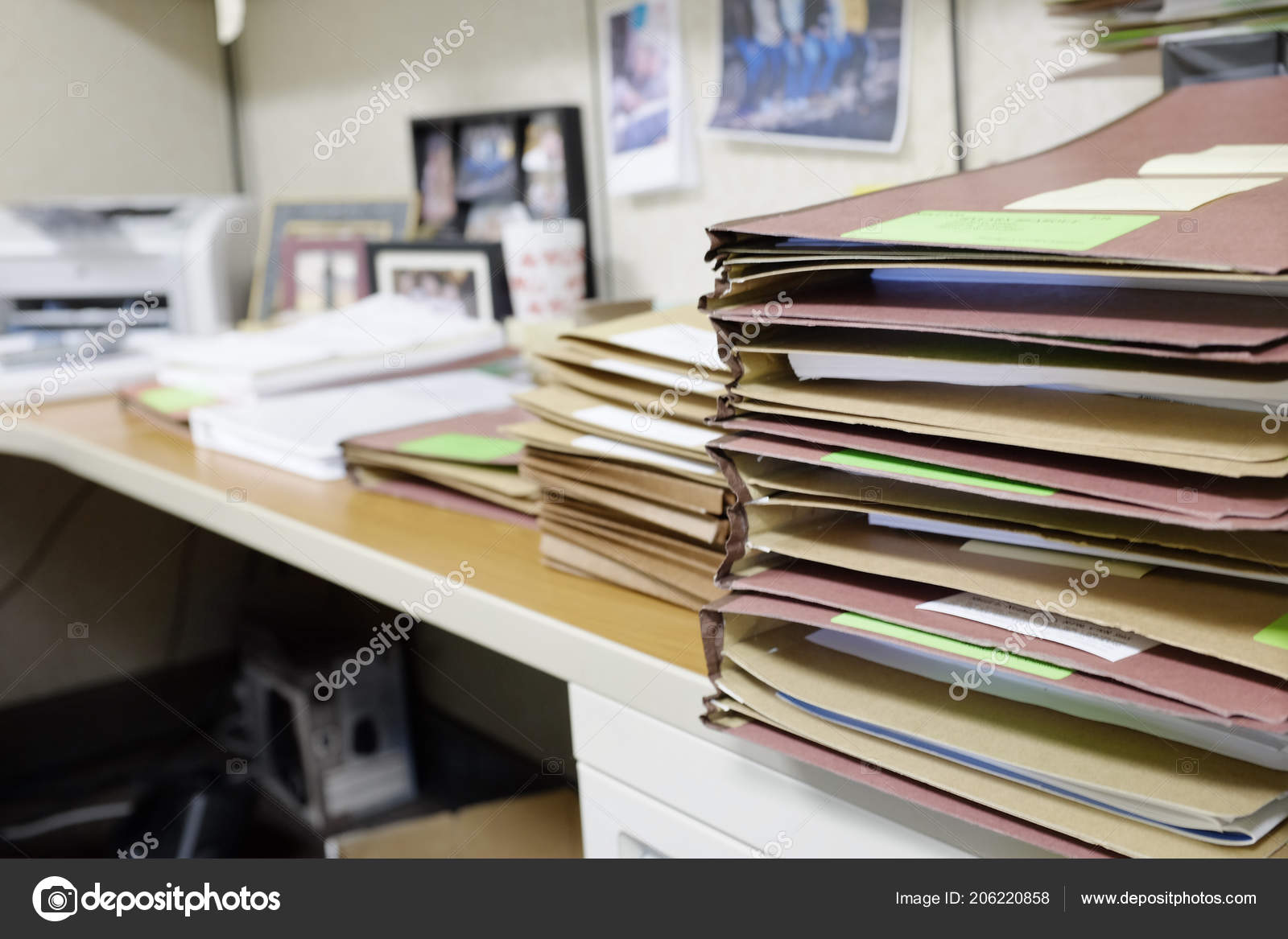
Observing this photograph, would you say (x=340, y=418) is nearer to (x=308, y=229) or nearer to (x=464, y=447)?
(x=464, y=447)

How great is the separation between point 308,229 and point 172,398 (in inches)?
23.3

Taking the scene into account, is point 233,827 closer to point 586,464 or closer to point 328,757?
point 328,757

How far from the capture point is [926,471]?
1.48 ft

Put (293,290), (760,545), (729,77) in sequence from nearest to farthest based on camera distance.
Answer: (760,545) < (729,77) < (293,290)

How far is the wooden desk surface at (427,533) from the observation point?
0.66 m

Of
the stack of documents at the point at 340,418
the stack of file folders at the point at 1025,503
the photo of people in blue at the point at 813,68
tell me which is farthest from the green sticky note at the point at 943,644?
the photo of people in blue at the point at 813,68

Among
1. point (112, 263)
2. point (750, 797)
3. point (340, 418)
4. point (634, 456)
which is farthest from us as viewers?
point (112, 263)

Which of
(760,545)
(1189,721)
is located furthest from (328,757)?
(1189,721)

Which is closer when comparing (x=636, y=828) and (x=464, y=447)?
(x=636, y=828)

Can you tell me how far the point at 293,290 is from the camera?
1790 mm

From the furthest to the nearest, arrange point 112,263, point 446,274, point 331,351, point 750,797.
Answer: point 112,263 → point 446,274 → point 331,351 → point 750,797

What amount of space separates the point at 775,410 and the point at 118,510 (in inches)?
76.8

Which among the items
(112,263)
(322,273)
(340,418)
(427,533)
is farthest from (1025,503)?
(112,263)

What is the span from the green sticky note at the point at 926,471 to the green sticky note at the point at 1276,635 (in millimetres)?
85
